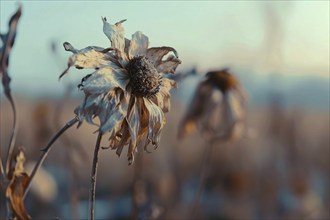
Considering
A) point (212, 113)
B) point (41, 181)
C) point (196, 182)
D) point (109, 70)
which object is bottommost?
point (196, 182)

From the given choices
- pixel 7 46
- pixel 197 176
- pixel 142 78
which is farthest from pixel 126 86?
pixel 197 176

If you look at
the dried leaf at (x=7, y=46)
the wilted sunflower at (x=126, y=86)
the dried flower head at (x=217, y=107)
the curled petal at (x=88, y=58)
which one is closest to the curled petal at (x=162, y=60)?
the wilted sunflower at (x=126, y=86)

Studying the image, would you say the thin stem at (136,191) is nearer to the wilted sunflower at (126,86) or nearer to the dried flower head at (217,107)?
the dried flower head at (217,107)

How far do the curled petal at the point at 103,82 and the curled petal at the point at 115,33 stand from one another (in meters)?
0.04

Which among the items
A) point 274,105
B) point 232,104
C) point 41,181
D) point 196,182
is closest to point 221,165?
point 196,182

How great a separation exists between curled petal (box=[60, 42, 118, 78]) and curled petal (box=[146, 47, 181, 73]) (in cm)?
10

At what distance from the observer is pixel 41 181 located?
2.65m

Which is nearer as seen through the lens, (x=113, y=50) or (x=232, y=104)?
(x=113, y=50)

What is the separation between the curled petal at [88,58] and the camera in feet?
3.36

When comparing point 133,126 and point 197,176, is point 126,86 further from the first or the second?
point 197,176

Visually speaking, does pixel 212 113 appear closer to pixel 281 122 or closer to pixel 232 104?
pixel 232 104

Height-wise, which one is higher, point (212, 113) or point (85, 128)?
point (212, 113)

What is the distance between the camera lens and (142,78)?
3.62 feet

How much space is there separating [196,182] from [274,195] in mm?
1044
